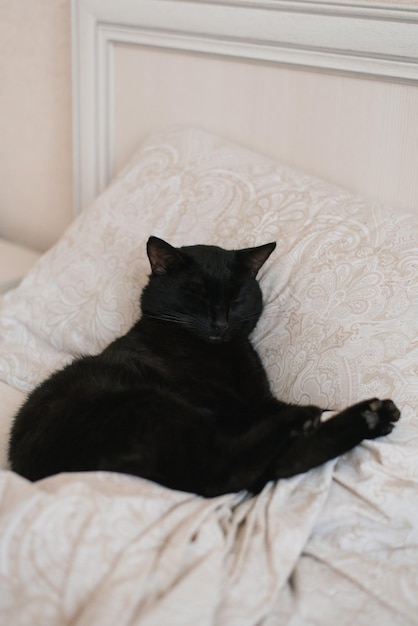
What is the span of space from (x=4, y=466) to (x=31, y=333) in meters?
0.43

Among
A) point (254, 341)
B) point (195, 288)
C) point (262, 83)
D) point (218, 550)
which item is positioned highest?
point (262, 83)

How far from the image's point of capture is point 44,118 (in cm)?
229

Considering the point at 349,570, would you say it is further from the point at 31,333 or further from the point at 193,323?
the point at 31,333

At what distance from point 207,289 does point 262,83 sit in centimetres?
68

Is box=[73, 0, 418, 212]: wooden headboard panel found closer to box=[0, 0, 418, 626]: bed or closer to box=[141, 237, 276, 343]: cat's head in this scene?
box=[0, 0, 418, 626]: bed

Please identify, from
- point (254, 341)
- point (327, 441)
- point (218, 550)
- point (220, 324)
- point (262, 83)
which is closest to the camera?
point (218, 550)

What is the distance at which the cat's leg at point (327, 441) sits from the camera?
1116mm

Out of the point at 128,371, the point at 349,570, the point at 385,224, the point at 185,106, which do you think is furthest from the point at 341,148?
→ the point at 349,570


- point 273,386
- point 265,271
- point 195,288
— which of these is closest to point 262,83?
point 265,271

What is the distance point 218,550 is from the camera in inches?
38.7

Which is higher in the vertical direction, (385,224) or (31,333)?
(385,224)

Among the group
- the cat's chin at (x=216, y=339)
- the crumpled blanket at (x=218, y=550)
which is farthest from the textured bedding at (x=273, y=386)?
the cat's chin at (x=216, y=339)

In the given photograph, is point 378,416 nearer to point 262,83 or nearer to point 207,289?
point 207,289

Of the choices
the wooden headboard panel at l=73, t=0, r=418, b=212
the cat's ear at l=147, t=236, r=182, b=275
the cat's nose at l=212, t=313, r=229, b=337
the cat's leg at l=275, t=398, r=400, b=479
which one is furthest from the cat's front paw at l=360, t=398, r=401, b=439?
the wooden headboard panel at l=73, t=0, r=418, b=212
